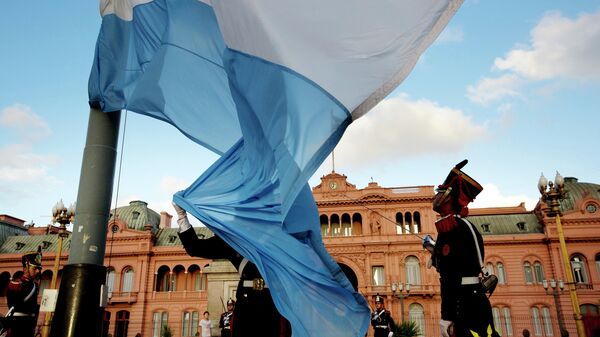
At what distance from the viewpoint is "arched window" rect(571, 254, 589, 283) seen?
116ft

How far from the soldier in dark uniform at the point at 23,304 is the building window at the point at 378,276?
32.8 metres

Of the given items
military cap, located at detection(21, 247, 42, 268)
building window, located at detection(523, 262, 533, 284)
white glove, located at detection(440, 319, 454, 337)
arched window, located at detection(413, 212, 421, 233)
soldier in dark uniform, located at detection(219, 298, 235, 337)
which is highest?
arched window, located at detection(413, 212, 421, 233)

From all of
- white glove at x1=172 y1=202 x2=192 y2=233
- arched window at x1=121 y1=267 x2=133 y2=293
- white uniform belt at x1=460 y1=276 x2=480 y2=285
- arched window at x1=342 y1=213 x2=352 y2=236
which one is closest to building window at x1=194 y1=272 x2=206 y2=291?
arched window at x1=121 y1=267 x2=133 y2=293

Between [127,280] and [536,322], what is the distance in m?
35.5

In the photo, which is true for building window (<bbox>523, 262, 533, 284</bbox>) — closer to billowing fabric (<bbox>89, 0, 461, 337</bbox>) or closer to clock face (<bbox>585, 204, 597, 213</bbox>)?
clock face (<bbox>585, 204, 597, 213</bbox>)

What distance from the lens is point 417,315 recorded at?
1423 inches

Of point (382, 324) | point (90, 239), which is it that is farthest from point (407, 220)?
point (90, 239)

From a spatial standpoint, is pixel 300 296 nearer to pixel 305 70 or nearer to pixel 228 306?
pixel 305 70

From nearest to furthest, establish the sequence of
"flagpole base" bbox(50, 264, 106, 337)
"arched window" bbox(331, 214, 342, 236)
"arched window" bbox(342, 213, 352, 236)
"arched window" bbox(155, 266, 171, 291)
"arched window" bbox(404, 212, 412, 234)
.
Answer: "flagpole base" bbox(50, 264, 106, 337) < "arched window" bbox(404, 212, 412, 234) < "arched window" bbox(342, 213, 352, 236) < "arched window" bbox(331, 214, 342, 236) < "arched window" bbox(155, 266, 171, 291)

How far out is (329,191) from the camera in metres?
41.2

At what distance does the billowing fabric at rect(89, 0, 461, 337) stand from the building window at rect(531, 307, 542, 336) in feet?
122

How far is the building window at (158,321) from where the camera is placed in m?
40.9

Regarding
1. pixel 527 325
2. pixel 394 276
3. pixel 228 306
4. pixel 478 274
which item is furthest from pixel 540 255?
pixel 478 274

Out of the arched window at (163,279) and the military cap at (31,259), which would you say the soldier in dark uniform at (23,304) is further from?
the arched window at (163,279)
